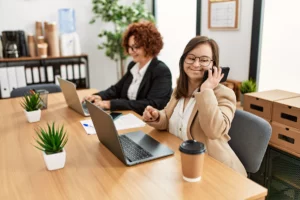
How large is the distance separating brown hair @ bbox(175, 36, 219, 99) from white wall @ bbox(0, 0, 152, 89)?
9.57 feet

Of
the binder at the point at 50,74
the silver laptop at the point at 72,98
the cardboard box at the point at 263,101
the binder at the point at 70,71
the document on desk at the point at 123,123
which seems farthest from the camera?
the binder at the point at 70,71

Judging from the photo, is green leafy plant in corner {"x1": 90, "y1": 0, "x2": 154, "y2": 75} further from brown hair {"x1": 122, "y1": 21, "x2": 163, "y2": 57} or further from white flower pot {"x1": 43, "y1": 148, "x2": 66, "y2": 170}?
white flower pot {"x1": 43, "y1": 148, "x2": 66, "y2": 170}

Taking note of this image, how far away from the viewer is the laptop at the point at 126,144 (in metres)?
1.24

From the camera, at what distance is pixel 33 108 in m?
1.88

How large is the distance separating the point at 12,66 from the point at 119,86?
185 cm

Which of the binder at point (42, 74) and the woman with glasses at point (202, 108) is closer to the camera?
the woman with glasses at point (202, 108)

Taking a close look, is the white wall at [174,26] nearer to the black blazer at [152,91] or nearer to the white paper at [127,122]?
the black blazer at [152,91]

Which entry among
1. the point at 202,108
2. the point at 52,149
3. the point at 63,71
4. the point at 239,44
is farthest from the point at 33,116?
the point at 63,71

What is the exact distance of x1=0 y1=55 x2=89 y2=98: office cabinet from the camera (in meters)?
3.65

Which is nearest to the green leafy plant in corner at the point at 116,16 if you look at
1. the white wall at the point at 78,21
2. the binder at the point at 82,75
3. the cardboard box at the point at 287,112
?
the white wall at the point at 78,21

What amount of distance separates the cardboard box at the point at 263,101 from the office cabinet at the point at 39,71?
2461 millimetres

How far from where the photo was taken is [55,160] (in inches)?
47.9

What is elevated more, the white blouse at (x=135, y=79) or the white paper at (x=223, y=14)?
the white paper at (x=223, y=14)

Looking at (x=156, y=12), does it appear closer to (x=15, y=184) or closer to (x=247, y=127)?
(x=247, y=127)
